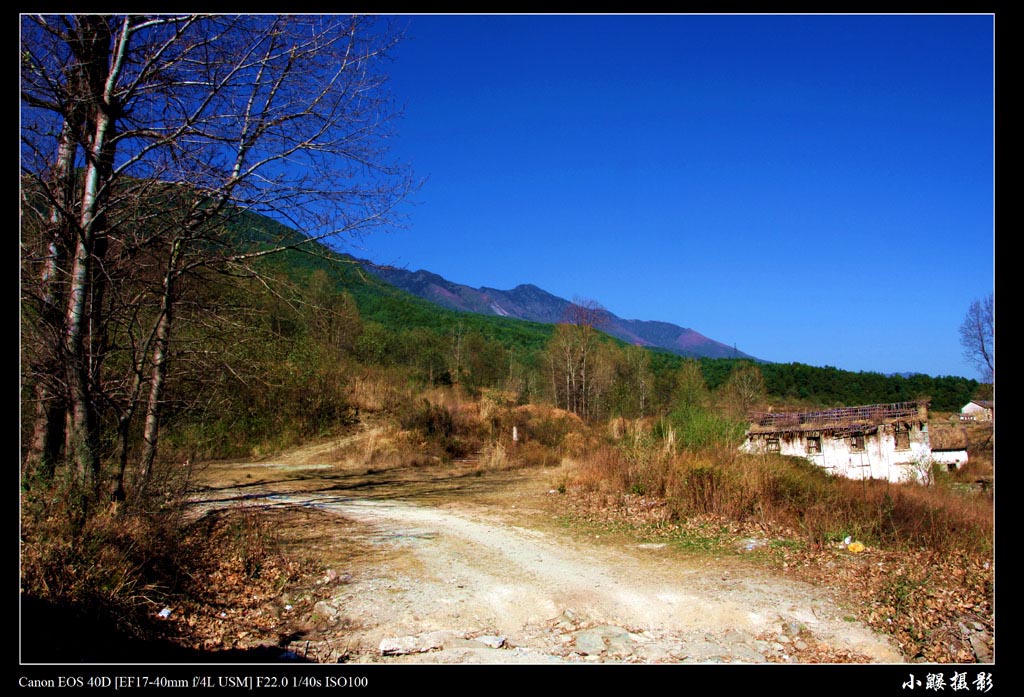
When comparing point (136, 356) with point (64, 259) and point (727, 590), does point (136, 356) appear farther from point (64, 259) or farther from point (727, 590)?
point (727, 590)

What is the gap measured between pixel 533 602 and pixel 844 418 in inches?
1369

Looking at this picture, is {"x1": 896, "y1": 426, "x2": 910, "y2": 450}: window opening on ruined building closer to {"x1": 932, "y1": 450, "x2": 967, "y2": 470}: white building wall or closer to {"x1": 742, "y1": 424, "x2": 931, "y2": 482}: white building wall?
{"x1": 742, "y1": 424, "x2": 931, "y2": 482}: white building wall

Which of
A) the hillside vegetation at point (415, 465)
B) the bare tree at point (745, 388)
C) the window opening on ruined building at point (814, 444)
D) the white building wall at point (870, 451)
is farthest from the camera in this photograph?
the bare tree at point (745, 388)

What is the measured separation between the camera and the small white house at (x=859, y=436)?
89.7 feet

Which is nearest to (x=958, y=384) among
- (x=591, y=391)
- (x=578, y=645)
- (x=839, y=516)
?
(x=591, y=391)

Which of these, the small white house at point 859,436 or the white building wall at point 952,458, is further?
the small white house at point 859,436

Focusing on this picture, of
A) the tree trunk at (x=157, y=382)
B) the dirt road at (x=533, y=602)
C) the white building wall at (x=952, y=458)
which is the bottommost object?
the white building wall at (x=952, y=458)

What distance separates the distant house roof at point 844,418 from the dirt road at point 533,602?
82.0 ft

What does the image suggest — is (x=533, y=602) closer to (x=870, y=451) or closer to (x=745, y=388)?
(x=870, y=451)

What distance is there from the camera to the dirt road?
14.4ft

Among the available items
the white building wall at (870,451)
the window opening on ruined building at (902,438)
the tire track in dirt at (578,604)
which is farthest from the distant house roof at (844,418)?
the tire track in dirt at (578,604)

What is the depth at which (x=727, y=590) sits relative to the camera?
5570 mm

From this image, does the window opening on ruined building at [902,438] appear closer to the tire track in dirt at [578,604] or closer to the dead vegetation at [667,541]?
the dead vegetation at [667,541]

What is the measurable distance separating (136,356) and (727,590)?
6.42 metres
